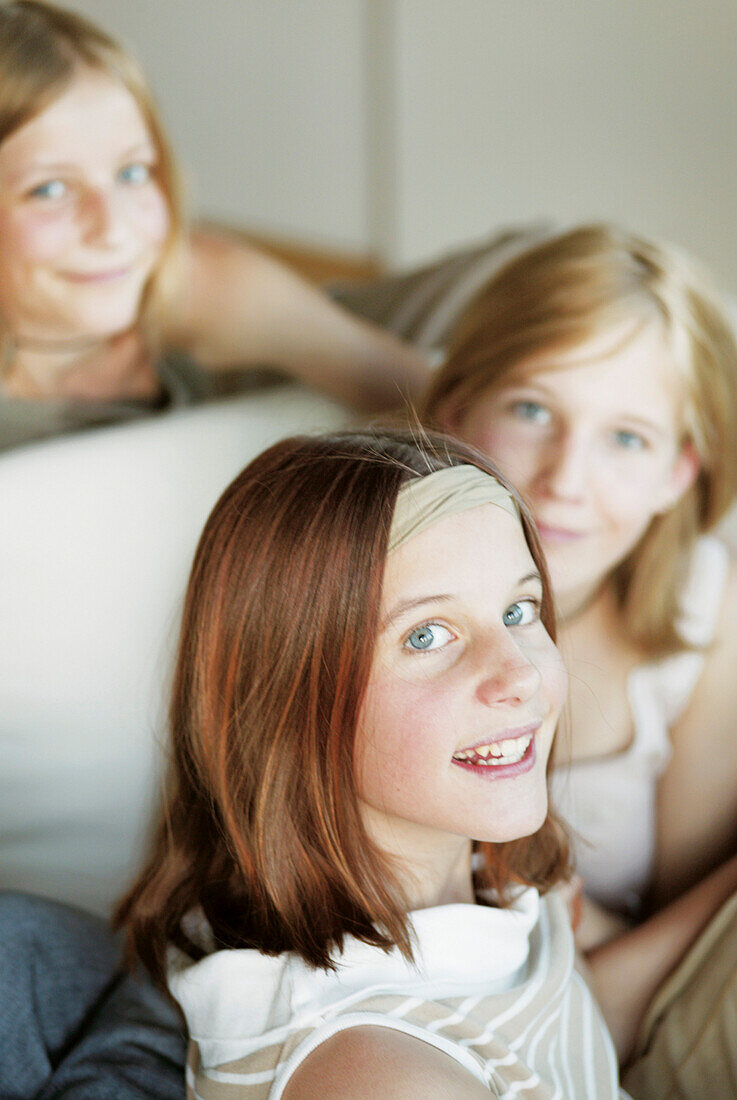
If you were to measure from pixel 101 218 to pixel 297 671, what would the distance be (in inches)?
25.0

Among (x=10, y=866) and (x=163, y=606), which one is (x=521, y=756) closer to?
(x=163, y=606)

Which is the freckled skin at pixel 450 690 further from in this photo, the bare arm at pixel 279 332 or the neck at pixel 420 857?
the bare arm at pixel 279 332

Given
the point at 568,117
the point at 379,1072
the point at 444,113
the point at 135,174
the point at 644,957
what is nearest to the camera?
the point at 379,1072

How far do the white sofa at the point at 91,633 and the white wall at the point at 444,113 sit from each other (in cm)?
210

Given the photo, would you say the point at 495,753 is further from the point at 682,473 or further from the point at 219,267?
the point at 219,267

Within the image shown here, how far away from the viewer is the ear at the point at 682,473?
1045 mm

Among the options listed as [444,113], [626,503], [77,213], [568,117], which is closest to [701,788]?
[626,503]

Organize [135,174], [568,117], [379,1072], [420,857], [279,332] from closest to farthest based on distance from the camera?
[379,1072] < [420,857] < [135,174] < [279,332] < [568,117]

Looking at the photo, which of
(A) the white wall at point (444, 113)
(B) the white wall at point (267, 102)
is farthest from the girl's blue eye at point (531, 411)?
(B) the white wall at point (267, 102)

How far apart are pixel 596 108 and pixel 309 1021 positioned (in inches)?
108

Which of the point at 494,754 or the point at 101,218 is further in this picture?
the point at 101,218

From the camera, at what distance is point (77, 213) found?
3.54 ft

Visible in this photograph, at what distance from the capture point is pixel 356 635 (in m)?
0.62

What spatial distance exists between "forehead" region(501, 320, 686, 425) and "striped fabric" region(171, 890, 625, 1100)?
0.44 metres
